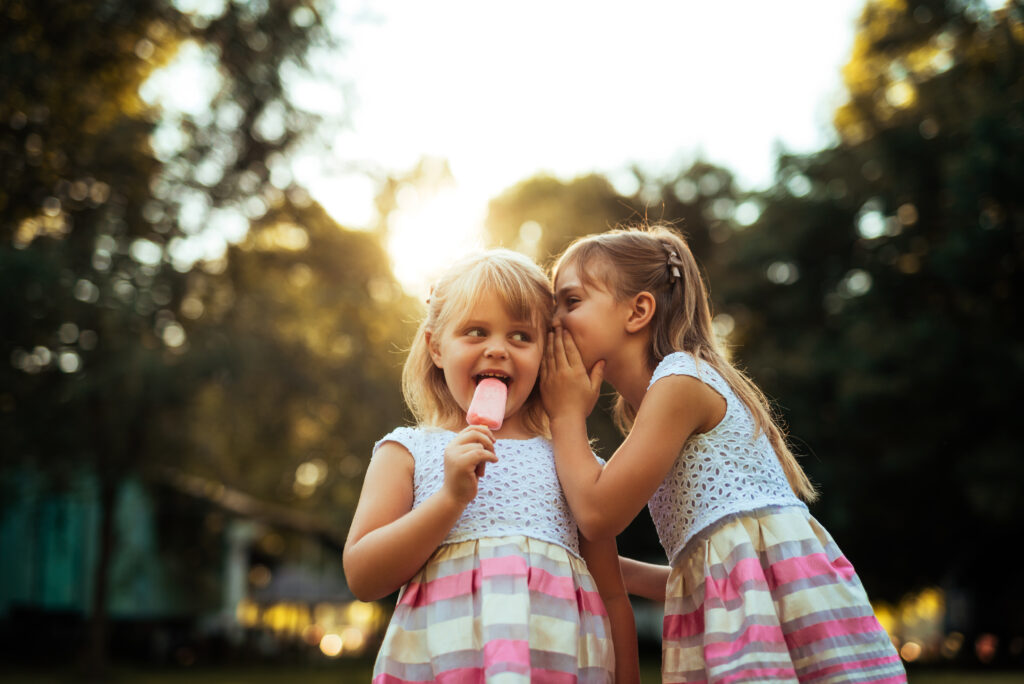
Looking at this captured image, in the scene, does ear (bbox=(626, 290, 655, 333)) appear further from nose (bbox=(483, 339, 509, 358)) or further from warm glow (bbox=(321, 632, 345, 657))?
warm glow (bbox=(321, 632, 345, 657))

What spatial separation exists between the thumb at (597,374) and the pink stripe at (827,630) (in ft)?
3.00

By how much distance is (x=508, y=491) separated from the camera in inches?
109

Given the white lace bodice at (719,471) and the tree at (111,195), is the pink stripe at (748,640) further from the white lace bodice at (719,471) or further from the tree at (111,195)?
the tree at (111,195)

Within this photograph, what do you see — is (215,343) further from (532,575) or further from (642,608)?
(642,608)

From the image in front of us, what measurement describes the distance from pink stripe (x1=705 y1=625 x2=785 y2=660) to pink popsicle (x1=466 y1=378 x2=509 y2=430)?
84cm

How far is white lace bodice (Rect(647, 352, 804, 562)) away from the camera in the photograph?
9.21 ft

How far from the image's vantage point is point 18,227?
1208cm

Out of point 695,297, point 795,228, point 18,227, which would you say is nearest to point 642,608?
point 795,228

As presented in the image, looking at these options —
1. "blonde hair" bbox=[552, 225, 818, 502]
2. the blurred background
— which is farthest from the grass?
"blonde hair" bbox=[552, 225, 818, 502]

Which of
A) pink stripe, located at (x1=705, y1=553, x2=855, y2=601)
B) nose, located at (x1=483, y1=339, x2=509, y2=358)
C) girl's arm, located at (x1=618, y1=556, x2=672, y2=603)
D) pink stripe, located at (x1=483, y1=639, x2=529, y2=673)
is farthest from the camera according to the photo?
girl's arm, located at (x1=618, y1=556, x2=672, y2=603)

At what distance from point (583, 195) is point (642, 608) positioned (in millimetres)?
16704

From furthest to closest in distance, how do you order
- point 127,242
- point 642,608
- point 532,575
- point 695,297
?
1. point 642,608
2. point 127,242
3. point 695,297
4. point 532,575

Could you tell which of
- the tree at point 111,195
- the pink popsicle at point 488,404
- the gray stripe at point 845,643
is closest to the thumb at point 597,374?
the pink popsicle at point 488,404

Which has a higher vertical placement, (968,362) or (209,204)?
(209,204)
